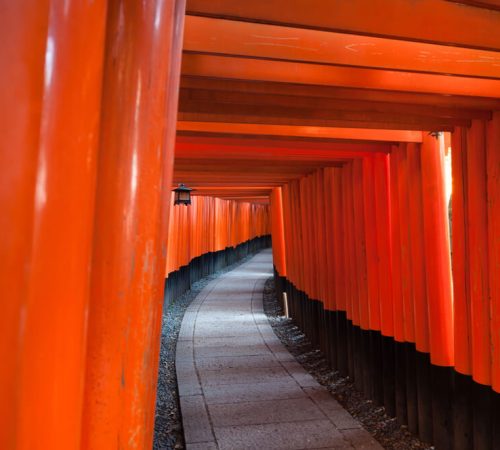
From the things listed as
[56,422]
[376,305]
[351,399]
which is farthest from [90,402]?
[351,399]

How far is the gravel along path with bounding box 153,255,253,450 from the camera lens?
15.0 feet

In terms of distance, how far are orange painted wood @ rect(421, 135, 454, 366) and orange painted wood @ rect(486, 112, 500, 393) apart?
73 cm

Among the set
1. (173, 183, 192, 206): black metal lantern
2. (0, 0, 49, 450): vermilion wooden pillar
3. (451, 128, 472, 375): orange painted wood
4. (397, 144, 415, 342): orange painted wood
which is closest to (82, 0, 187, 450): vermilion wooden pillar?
(0, 0, 49, 450): vermilion wooden pillar

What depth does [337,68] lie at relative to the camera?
2748 millimetres

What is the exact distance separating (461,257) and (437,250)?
0.41m

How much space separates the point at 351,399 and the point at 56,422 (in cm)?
524

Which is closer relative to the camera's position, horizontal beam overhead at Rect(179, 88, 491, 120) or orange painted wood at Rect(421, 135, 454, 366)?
horizontal beam overhead at Rect(179, 88, 491, 120)

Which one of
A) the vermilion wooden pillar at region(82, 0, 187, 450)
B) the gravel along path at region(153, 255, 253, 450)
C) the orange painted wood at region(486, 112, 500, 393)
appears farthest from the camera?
the gravel along path at region(153, 255, 253, 450)

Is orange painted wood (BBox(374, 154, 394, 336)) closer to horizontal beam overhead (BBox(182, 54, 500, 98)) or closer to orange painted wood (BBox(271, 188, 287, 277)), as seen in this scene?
horizontal beam overhead (BBox(182, 54, 500, 98))

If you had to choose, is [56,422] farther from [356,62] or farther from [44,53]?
[356,62]

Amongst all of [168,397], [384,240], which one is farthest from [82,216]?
[168,397]

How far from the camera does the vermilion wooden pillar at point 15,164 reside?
2.82 ft

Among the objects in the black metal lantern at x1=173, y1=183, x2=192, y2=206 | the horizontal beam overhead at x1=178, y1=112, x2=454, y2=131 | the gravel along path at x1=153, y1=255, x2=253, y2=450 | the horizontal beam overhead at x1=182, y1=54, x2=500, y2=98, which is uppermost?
the black metal lantern at x1=173, y1=183, x2=192, y2=206

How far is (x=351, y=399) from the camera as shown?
5547mm
